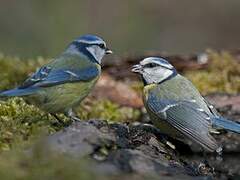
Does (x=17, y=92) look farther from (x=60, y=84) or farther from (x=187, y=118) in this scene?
(x=187, y=118)

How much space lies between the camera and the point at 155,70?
14.3 feet

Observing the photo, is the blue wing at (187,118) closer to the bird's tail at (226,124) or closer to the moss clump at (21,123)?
the bird's tail at (226,124)

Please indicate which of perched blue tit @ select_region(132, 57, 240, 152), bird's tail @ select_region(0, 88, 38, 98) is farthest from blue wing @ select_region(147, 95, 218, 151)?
bird's tail @ select_region(0, 88, 38, 98)

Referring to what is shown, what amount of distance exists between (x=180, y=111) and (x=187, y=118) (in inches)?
3.3

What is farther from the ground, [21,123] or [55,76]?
[55,76]

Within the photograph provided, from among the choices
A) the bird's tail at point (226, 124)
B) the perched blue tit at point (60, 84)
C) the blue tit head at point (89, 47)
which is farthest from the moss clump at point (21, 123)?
the bird's tail at point (226, 124)

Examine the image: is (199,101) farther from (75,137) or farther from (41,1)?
(41,1)

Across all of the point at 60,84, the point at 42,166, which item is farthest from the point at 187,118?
the point at 42,166

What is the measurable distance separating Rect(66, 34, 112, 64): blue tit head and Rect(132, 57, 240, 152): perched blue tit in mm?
407

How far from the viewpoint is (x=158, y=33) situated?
1066cm

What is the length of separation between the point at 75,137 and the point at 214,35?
8513mm

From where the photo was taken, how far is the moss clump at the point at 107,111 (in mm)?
4934

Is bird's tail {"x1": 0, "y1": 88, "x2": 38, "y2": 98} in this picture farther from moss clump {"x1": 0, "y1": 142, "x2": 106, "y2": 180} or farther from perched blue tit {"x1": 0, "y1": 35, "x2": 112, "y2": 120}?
moss clump {"x1": 0, "y1": 142, "x2": 106, "y2": 180}

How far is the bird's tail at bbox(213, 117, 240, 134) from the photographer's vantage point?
3.87 meters
